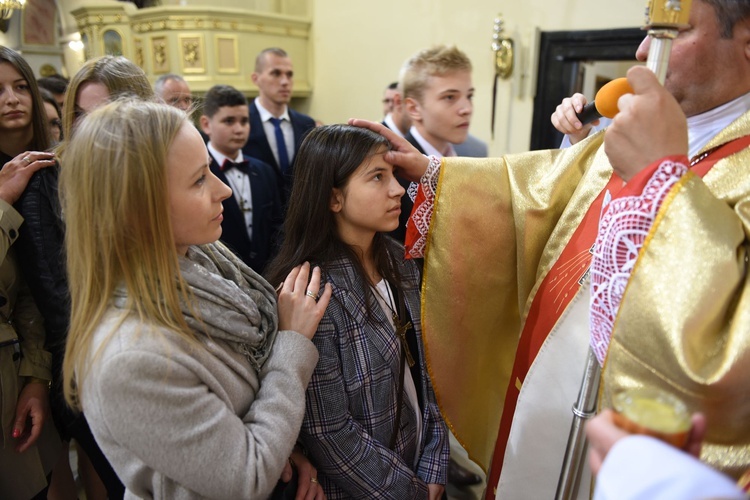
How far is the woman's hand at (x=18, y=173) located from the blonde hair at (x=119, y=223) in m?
0.82

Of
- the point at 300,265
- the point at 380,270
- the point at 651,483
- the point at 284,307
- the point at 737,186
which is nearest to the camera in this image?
the point at 651,483

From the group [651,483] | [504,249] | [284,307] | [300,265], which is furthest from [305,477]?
[651,483]

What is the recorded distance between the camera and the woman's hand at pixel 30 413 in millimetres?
1623

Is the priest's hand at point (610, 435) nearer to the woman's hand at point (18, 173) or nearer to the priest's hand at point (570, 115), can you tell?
the priest's hand at point (570, 115)

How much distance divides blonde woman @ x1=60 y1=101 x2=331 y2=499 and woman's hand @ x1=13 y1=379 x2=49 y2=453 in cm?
83

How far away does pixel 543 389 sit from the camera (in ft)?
4.42

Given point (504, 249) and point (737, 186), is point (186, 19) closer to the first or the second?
point (504, 249)

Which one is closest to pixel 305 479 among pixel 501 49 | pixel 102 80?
pixel 102 80

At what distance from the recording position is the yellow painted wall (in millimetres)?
5023

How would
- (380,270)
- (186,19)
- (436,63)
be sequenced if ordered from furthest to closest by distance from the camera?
(186,19), (436,63), (380,270)

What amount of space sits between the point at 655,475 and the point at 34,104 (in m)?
2.16

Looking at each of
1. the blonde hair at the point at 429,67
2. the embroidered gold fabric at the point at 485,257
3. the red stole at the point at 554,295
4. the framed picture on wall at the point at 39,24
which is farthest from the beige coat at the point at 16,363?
the framed picture on wall at the point at 39,24

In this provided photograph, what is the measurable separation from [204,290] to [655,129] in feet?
2.89

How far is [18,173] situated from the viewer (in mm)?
1659
